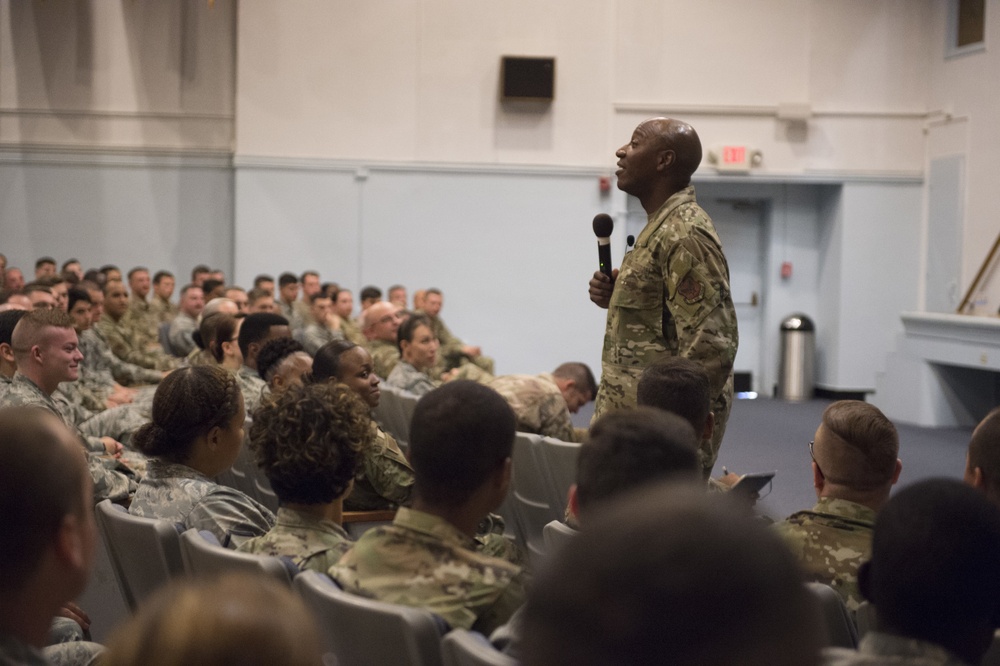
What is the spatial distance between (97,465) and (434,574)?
2.22 m

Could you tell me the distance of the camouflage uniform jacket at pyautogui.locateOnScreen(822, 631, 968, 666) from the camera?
4.27ft

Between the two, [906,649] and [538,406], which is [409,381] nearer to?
[538,406]

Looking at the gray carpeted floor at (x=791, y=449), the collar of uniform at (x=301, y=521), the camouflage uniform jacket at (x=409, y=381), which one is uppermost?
the collar of uniform at (x=301, y=521)

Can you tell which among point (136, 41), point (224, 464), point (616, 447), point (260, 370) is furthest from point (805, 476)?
point (136, 41)

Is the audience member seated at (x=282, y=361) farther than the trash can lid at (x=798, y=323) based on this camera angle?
No

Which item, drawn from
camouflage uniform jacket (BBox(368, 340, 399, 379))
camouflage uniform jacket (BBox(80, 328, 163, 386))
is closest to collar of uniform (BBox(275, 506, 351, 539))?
camouflage uniform jacket (BBox(80, 328, 163, 386))

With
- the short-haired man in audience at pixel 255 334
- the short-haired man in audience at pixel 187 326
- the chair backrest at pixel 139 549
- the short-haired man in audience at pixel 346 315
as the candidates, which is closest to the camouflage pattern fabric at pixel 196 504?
the chair backrest at pixel 139 549

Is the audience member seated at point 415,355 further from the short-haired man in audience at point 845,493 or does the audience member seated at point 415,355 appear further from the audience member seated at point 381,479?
the short-haired man in audience at point 845,493

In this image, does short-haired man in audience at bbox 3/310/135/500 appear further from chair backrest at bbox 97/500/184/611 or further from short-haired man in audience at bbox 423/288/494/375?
short-haired man in audience at bbox 423/288/494/375

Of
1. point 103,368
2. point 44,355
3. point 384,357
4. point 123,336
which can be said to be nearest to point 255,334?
point 44,355

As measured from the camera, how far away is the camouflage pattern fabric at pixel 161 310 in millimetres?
10984

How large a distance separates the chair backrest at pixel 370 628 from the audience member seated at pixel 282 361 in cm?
259

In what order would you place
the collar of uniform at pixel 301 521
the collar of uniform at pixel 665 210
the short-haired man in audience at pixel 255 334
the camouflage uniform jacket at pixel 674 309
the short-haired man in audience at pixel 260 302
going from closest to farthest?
1. the collar of uniform at pixel 301 521
2. the camouflage uniform jacket at pixel 674 309
3. the collar of uniform at pixel 665 210
4. the short-haired man in audience at pixel 255 334
5. the short-haired man in audience at pixel 260 302

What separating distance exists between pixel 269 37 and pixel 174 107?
1451mm
